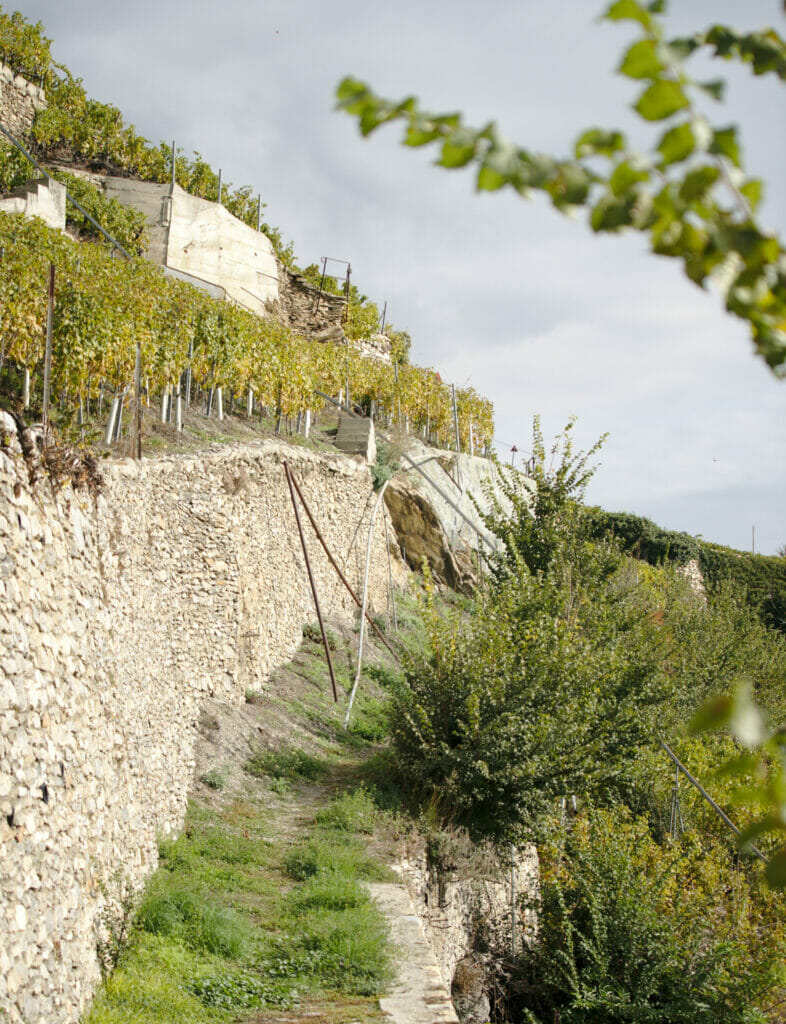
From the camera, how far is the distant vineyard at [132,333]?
1267 centimetres

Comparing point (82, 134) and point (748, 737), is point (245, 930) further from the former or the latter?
point (82, 134)

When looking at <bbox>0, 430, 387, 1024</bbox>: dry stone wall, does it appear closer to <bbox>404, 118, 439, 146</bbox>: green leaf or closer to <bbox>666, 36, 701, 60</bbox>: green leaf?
<bbox>404, 118, 439, 146</bbox>: green leaf

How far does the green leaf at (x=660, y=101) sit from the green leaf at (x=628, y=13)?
0.33ft

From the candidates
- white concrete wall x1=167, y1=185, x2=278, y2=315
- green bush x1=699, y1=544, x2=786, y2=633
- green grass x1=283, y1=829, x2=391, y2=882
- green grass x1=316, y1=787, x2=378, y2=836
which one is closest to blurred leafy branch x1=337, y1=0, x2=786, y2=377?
green grass x1=283, y1=829, x2=391, y2=882

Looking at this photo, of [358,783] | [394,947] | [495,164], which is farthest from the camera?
[358,783]

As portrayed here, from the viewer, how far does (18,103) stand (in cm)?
3108

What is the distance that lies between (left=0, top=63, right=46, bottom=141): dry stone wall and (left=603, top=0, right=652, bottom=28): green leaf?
1329 inches

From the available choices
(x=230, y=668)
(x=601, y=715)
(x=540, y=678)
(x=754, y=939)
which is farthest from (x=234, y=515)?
(x=754, y=939)

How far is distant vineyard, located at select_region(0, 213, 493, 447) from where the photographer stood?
41.6 ft

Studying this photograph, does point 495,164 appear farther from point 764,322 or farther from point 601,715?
point 601,715

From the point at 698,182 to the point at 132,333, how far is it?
14.0 metres

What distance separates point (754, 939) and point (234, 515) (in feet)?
30.5

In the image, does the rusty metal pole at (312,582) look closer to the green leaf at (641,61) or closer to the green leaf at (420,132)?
the green leaf at (420,132)

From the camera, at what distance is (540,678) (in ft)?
39.0
